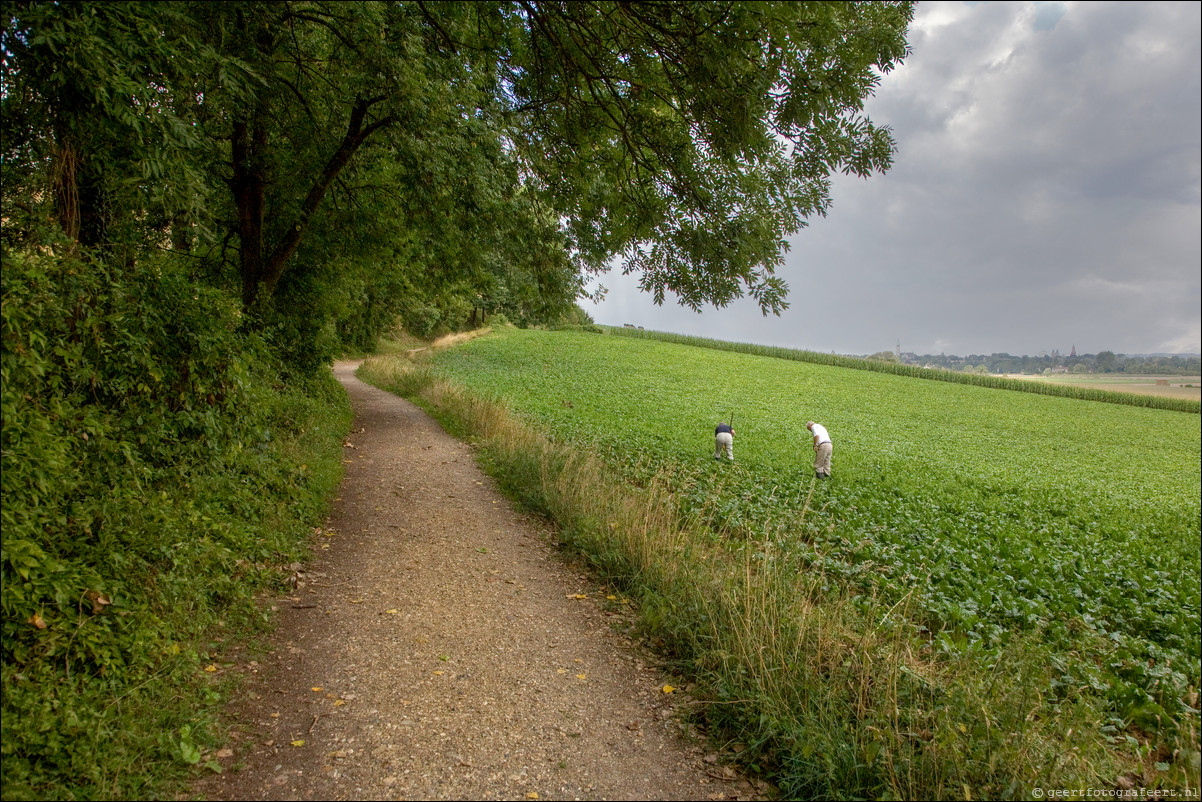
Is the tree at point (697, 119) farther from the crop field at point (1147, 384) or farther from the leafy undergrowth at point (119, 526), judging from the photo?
the crop field at point (1147, 384)

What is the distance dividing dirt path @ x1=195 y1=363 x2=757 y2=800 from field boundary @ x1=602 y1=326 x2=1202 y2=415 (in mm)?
63831

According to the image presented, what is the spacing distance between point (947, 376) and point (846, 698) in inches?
2772

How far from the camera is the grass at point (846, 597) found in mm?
3652

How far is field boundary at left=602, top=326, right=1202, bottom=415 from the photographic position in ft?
189

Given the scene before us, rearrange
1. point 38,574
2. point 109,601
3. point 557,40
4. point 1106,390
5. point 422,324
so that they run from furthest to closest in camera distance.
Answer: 1. point 1106,390
2. point 422,324
3. point 557,40
4. point 109,601
5. point 38,574

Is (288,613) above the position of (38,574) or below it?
below

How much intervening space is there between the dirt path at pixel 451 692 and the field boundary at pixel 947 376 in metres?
63.8

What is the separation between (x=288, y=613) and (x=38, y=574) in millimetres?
2300

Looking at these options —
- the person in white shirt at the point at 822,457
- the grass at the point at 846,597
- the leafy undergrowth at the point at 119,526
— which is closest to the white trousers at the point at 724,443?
the grass at the point at 846,597

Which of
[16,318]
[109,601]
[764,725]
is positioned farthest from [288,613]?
[764,725]

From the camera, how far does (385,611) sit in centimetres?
581

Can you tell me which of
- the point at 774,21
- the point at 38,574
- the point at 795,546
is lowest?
the point at 795,546

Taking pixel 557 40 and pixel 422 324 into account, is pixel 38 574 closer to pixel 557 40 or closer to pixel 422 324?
pixel 557 40

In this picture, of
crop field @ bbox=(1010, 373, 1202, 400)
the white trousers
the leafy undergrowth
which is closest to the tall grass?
the leafy undergrowth
